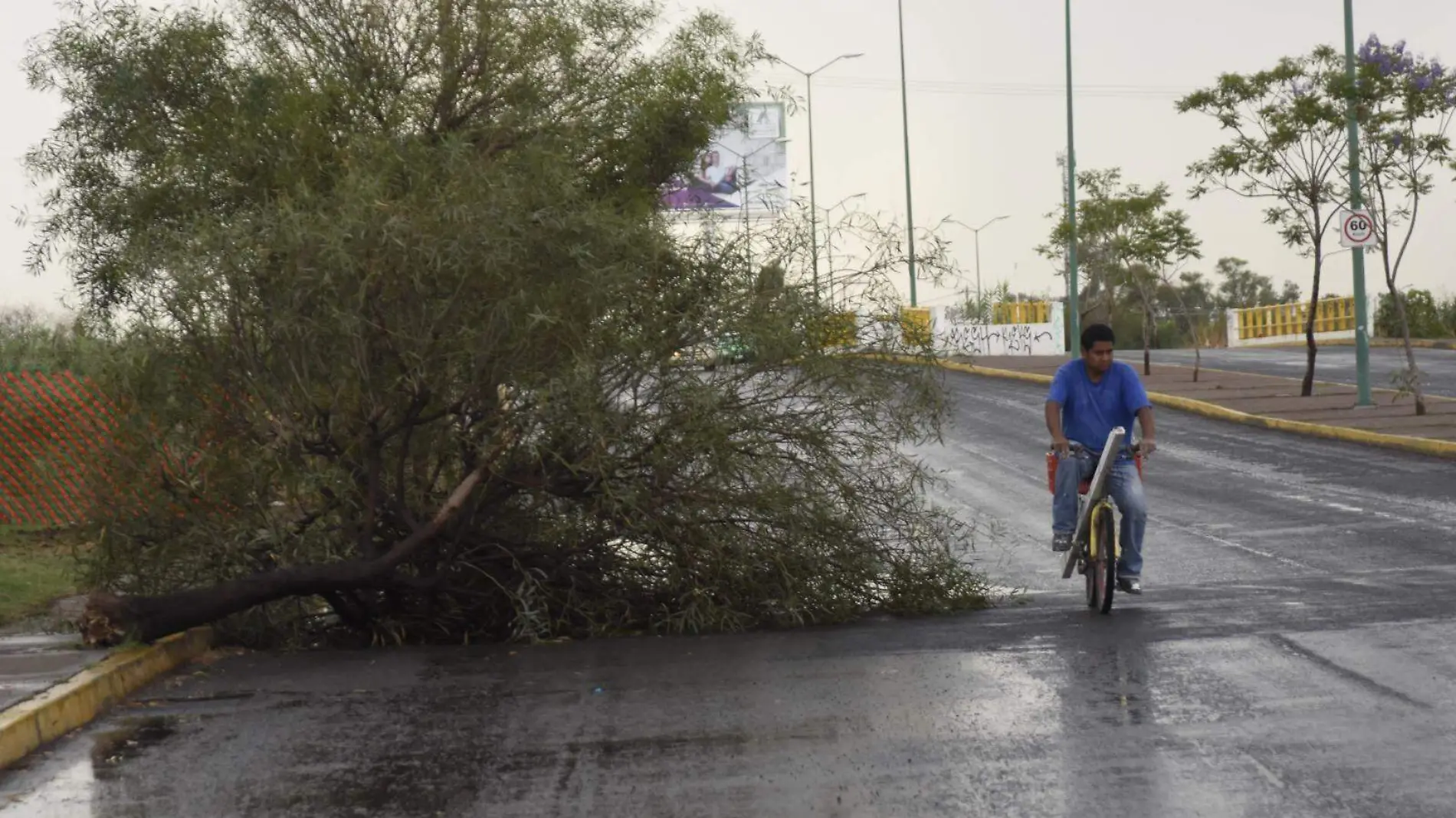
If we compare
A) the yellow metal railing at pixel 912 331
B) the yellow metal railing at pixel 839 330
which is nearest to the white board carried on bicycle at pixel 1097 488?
the yellow metal railing at pixel 912 331

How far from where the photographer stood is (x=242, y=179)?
56.3 ft

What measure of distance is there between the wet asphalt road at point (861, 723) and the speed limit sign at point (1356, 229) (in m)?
17.8

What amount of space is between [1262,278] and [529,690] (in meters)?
143

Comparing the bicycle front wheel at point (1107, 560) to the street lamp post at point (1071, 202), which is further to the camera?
the street lamp post at point (1071, 202)

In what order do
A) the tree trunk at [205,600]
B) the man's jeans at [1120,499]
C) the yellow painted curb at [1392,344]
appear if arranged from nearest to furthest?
1. the tree trunk at [205,600]
2. the man's jeans at [1120,499]
3. the yellow painted curb at [1392,344]

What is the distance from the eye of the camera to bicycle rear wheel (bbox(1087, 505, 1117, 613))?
37.0ft

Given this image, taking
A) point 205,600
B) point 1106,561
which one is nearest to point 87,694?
point 205,600

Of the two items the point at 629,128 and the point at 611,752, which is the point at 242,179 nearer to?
the point at 629,128

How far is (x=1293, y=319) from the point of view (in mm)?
67188

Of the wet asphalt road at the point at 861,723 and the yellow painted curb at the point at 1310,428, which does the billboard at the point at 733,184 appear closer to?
the yellow painted curb at the point at 1310,428

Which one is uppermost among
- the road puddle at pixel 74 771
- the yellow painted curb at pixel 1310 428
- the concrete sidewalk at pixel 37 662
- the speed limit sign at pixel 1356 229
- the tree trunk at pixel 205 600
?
the speed limit sign at pixel 1356 229

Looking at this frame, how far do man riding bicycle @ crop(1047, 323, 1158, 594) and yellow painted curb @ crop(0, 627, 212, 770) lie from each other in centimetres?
535

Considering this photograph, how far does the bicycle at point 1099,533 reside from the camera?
A: 1132 centimetres

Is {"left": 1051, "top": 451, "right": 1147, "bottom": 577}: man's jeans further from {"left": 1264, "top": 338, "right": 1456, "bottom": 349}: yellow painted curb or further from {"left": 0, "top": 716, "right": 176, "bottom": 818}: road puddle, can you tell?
{"left": 1264, "top": 338, "right": 1456, "bottom": 349}: yellow painted curb
